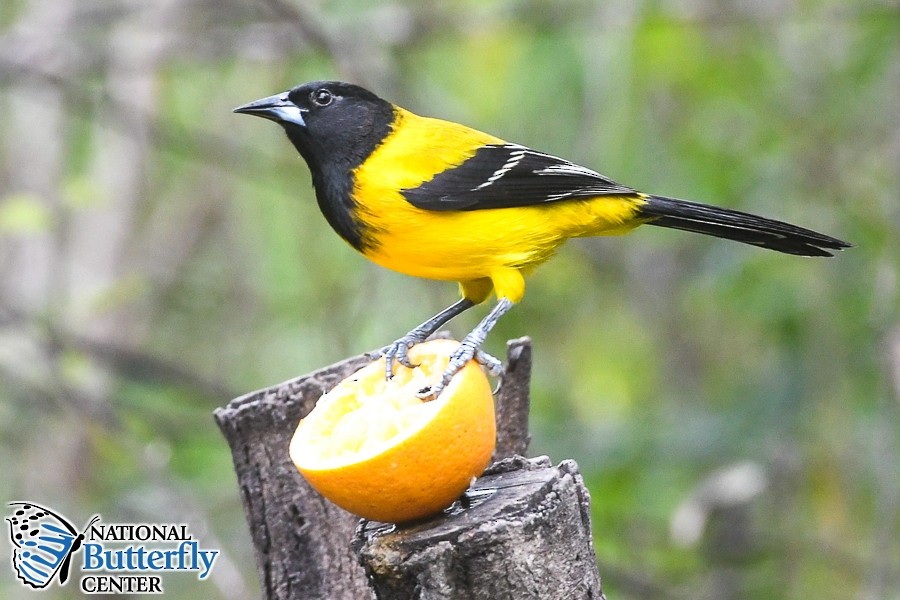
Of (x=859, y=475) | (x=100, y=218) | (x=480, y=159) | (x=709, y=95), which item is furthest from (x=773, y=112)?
(x=100, y=218)

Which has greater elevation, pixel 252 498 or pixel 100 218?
pixel 100 218

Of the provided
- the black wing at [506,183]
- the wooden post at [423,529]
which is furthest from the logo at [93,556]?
the black wing at [506,183]

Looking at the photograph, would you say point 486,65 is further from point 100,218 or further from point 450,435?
point 450,435

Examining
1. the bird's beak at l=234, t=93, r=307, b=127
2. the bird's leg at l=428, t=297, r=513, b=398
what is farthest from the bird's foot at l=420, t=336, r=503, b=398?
the bird's beak at l=234, t=93, r=307, b=127

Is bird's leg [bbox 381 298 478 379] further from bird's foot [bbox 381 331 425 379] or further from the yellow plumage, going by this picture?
the yellow plumage

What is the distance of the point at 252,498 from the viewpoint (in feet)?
10.9

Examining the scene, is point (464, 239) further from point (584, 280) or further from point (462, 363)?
point (584, 280)

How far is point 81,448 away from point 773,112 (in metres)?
4.40

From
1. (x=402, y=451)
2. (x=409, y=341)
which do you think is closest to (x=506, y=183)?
(x=409, y=341)

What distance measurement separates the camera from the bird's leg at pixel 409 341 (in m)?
3.44

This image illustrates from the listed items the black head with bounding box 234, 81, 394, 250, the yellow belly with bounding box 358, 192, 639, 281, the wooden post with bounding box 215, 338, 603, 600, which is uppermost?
the black head with bounding box 234, 81, 394, 250

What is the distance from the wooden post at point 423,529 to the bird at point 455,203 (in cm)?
38

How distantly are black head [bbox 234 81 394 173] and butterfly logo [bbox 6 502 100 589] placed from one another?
1459 mm

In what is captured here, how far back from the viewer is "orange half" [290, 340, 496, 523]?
267 cm
